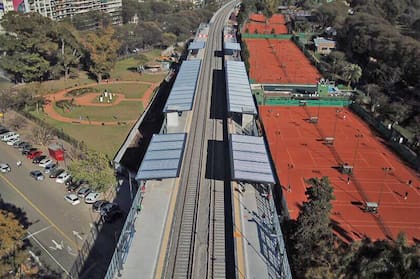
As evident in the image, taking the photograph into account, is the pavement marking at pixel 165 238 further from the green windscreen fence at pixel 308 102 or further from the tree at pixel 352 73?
the tree at pixel 352 73

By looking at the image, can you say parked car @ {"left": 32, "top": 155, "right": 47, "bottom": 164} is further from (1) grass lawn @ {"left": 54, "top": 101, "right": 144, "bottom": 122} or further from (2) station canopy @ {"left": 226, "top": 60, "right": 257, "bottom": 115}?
(2) station canopy @ {"left": 226, "top": 60, "right": 257, "bottom": 115}

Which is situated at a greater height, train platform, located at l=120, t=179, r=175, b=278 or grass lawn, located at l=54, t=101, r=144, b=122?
train platform, located at l=120, t=179, r=175, b=278

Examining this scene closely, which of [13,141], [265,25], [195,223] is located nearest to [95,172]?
[195,223]

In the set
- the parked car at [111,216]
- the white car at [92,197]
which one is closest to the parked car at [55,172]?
the white car at [92,197]

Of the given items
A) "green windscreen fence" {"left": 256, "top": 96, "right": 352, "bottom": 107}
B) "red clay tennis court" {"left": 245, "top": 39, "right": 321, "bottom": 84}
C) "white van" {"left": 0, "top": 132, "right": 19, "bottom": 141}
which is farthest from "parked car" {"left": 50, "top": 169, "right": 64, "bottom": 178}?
"red clay tennis court" {"left": 245, "top": 39, "right": 321, "bottom": 84}

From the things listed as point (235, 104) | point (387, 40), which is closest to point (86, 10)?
point (387, 40)

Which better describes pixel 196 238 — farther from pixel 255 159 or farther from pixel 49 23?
pixel 49 23
